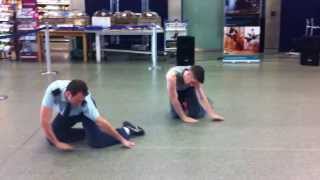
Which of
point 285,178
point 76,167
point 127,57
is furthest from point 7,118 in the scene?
point 127,57

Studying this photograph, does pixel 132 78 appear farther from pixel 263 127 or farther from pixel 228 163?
pixel 228 163

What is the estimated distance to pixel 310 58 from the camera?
414 inches

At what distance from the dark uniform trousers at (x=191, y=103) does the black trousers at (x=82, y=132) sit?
1.07 metres

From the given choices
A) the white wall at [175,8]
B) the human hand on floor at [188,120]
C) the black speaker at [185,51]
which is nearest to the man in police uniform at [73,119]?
the human hand on floor at [188,120]

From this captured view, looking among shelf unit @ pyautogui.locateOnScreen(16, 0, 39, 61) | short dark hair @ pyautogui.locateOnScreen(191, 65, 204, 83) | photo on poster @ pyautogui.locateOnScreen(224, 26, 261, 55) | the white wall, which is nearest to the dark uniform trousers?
short dark hair @ pyautogui.locateOnScreen(191, 65, 204, 83)

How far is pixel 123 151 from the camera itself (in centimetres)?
464

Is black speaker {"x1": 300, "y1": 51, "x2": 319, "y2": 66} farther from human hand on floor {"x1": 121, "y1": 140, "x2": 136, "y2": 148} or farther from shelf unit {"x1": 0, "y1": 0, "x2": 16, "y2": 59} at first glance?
human hand on floor {"x1": 121, "y1": 140, "x2": 136, "y2": 148}

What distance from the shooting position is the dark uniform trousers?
563 cm

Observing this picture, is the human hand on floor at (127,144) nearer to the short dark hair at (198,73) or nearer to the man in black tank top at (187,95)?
the man in black tank top at (187,95)

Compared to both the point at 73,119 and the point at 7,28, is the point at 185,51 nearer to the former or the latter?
the point at 7,28

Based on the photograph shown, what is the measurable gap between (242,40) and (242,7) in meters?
0.74

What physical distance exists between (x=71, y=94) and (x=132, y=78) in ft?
15.5

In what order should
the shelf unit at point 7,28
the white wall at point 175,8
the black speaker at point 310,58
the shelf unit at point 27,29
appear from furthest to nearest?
the white wall at point 175,8 → the shelf unit at point 7,28 → the shelf unit at point 27,29 → the black speaker at point 310,58

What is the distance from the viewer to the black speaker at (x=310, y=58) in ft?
34.4
